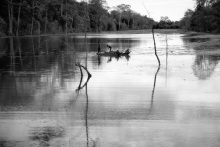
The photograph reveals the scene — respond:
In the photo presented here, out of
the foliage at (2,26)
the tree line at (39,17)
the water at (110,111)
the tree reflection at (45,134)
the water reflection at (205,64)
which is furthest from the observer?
the tree line at (39,17)

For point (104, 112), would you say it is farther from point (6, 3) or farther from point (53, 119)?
point (6, 3)

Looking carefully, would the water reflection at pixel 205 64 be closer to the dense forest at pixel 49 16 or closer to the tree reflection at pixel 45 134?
the tree reflection at pixel 45 134

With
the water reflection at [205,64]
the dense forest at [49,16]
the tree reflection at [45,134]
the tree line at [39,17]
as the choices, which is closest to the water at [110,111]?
the tree reflection at [45,134]

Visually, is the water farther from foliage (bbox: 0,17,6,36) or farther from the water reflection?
foliage (bbox: 0,17,6,36)

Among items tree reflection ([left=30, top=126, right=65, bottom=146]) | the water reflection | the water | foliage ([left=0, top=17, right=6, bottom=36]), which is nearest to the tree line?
foliage ([left=0, top=17, right=6, bottom=36])

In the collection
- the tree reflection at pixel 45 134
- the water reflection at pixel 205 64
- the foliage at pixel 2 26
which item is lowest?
the tree reflection at pixel 45 134

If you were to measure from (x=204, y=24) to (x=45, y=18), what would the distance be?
44578 mm

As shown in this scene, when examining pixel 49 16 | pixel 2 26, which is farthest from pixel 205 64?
pixel 49 16

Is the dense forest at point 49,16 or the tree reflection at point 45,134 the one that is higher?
the dense forest at point 49,16

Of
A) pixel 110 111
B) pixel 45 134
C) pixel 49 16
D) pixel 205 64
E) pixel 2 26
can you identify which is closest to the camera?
pixel 45 134

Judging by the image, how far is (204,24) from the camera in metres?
90.4

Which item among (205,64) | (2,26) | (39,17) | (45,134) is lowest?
(45,134)

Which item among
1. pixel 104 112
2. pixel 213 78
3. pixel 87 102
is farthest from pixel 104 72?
pixel 104 112

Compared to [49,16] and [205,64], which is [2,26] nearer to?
[49,16]
